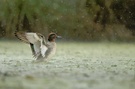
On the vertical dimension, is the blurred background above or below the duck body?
below

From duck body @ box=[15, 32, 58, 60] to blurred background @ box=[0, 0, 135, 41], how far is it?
16.4 ft

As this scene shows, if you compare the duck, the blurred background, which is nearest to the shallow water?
the duck

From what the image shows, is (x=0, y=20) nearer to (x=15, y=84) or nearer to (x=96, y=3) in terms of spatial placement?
(x=96, y=3)

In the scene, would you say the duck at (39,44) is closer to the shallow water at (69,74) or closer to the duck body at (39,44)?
the duck body at (39,44)

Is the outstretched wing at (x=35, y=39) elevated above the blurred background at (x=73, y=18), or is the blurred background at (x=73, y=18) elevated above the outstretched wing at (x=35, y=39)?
the outstretched wing at (x=35, y=39)

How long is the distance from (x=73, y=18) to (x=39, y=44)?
5.57 metres

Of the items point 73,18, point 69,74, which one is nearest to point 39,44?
point 69,74

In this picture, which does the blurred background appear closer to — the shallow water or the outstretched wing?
the shallow water

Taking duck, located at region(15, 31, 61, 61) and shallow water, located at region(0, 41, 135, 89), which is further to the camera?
duck, located at region(15, 31, 61, 61)

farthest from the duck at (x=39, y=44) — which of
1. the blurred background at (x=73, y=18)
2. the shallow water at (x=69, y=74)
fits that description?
the blurred background at (x=73, y=18)

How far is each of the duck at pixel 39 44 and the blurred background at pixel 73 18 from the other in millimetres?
4994

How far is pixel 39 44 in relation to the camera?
19.1 feet

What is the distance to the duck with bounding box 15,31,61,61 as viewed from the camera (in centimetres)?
581

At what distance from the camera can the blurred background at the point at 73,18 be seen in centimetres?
1100
